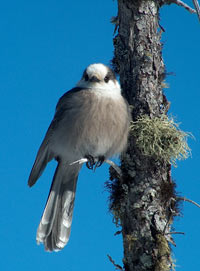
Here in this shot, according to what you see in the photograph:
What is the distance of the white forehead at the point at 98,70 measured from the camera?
3576 millimetres

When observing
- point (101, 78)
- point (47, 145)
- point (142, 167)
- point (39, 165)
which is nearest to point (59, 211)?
point (39, 165)

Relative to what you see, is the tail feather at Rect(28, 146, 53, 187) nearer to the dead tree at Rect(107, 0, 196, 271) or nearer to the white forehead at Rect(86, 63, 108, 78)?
the dead tree at Rect(107, 0, 196, 271)

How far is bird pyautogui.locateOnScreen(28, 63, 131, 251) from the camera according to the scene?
3.42 meters

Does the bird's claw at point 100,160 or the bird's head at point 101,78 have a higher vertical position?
the bird's head at point 101,78

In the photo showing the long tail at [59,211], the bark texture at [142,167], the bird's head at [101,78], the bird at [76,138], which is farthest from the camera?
the long tail at [59,211]

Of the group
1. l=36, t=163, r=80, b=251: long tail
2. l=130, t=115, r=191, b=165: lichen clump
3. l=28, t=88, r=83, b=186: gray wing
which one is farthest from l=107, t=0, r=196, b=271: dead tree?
l=36, t=163, r=80, b=251: long tail

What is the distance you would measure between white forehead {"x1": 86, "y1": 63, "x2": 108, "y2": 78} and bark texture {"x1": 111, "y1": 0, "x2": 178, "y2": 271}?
0.41 feet

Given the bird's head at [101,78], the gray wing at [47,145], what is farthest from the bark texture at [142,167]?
the gray wing at [47,145]

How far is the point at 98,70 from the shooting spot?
3602mm

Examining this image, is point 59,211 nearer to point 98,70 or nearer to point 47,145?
point 47,145

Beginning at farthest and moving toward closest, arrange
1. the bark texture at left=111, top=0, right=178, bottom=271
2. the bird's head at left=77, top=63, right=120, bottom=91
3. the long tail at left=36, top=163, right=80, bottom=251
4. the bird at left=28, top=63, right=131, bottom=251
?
1. the long tail at left=36, top=163, right=80, bottom=251
2. the bird's head at left=77, top=63, right=120, bottom=91
3. the bird at left=28, top=63, right=131, bottom=251
4. the bark texture at left=111, top=0, right=178, bottom=271

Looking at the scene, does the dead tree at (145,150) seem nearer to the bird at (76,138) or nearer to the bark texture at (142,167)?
the bark texture at (142,167)

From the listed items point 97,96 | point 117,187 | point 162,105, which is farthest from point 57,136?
point 162,105

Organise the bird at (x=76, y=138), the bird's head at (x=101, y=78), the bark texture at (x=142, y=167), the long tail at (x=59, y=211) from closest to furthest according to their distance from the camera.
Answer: the bark texture at (x=142, y=167) < the bird at (x=76, y=138) < the bird's head at (x=101, y=78) < the long tail at (x=59, y=211)
